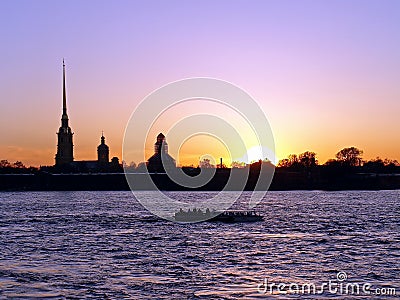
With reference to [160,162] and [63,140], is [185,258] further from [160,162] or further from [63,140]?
[63,140]

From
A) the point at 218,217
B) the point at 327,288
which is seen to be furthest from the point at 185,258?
the point at 218,217

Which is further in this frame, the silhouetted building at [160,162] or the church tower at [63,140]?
the church tower at [63,140]

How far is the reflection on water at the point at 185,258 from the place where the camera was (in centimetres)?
2464

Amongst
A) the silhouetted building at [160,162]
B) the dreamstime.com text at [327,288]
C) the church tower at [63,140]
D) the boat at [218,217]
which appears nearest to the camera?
the dreamstime.com text at [327,288]

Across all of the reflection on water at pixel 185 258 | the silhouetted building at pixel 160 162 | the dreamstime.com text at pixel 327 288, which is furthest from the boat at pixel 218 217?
the silhouetted building at pixel 160 162

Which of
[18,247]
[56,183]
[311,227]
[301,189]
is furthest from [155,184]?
[18,247]

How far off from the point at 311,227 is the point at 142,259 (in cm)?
2058

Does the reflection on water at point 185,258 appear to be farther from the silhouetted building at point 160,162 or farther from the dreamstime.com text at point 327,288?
the silhouetted building at point 160,162

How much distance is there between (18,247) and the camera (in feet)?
119

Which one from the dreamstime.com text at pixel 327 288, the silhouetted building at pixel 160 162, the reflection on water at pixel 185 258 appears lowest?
the dreamstime.com text at pixel 327 288

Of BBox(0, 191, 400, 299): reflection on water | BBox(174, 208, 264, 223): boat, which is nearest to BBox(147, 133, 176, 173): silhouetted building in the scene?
BBox(174, 208, 264, 223): boat

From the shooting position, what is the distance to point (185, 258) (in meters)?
32.2

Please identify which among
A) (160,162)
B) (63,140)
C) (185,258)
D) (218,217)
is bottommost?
(185,258)

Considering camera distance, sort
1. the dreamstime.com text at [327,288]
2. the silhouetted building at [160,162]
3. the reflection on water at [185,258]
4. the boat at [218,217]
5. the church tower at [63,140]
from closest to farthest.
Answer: the dreamstime.com text at [327,288] → the reflection on water at [185,258] → the boat at [218,217] → the silhouetted building at [160,162] → the church tower at [63,140]
